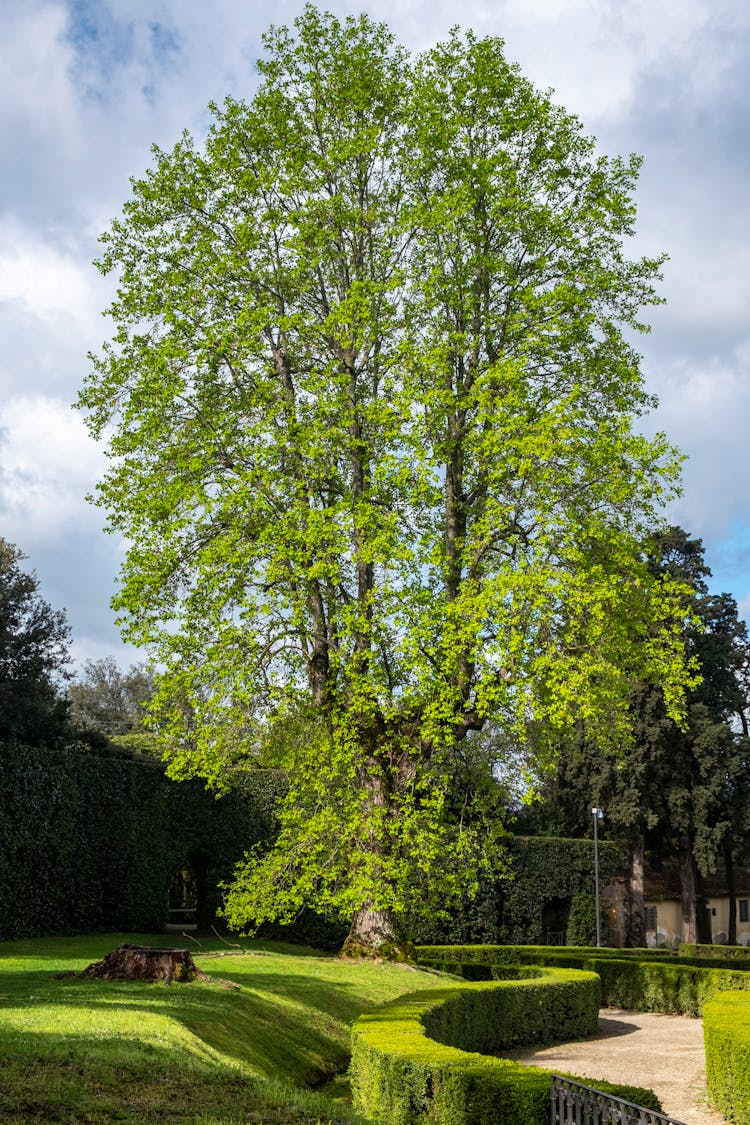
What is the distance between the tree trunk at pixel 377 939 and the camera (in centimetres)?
2112

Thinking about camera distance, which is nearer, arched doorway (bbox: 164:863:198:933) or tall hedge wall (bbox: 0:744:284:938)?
tall hedge wall (bbox: 0:744:284:938)

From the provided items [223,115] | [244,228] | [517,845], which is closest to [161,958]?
[244,228]

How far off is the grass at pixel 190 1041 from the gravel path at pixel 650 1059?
9.72ft

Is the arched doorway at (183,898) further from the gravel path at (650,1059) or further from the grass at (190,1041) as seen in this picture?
the gravel path at (650,1059)

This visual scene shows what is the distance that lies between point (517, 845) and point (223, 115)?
25.3 metres

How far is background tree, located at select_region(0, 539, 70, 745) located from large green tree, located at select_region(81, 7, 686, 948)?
35.4 ft

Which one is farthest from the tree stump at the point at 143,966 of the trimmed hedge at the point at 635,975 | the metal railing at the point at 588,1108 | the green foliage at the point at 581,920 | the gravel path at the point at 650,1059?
the green foliage at the point at 581,920

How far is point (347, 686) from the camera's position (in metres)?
21.2

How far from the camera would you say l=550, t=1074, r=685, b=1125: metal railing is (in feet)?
27.0

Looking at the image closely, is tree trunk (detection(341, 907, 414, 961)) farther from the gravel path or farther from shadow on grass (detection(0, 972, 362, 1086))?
shadow on grass (detection(0, 972, 362, 1086))

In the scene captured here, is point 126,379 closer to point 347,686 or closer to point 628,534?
point 347,686

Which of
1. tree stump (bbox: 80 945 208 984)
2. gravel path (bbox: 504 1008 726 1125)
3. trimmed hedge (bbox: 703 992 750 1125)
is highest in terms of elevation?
tree stump (bbox: 80 945 208 984)

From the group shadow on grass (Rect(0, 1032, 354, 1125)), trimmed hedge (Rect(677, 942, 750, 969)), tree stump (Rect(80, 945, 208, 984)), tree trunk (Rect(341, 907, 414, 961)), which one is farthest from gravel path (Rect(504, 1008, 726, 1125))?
trimmed hedge (Rect(677, 942, 750, 969))

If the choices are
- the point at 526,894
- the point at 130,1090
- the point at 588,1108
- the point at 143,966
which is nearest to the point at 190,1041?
the point at 130,1090
